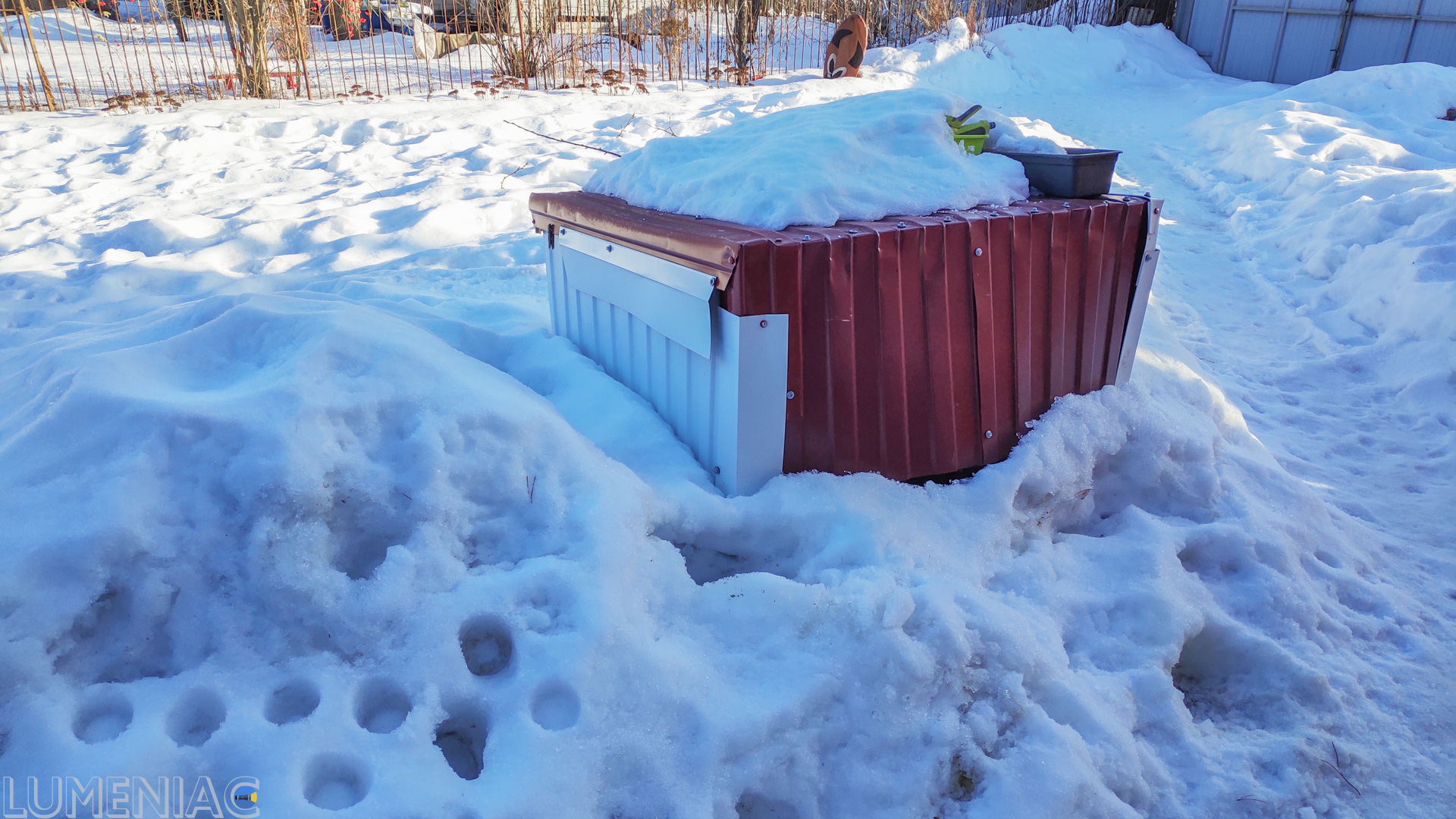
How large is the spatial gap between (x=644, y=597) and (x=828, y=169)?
1.32m

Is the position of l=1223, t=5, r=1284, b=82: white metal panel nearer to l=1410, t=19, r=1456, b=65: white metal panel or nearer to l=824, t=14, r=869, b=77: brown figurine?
l=1410, t=19, r=1456, b=65: white metal panel

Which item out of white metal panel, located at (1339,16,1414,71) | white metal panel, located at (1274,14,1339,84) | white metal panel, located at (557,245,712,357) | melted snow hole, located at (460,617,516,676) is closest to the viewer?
melted snow hole, located at (460,617,516,676)

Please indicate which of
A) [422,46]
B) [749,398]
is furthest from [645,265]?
[422,46]

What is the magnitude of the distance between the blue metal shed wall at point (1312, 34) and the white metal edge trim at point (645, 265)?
1286 centimetres

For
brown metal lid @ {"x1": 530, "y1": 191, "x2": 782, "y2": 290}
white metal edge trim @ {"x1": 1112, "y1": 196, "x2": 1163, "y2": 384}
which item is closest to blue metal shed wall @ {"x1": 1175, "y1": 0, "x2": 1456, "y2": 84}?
white metal edge trim @ {"x1": 1112, "y1": 196, "x2": 1163, "y2": 384}

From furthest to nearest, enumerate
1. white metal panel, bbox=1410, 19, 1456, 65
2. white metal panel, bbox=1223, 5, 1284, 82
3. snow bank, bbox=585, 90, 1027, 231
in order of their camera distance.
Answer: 1. white metal panel, bbox=1223, 5, 1284, 82
2. white metal panel, bbox=1410, 19, 1456, 65
3. snow bank, bbox=585, 90, 1027, 231

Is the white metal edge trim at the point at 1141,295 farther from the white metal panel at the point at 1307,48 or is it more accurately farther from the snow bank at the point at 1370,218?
the white metal panel at the point at 1307,48

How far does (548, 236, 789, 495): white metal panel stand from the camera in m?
2.01

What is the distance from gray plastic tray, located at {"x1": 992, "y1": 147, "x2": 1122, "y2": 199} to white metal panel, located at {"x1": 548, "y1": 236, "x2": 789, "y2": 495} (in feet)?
4.07

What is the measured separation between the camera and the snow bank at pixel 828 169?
7.32 ft

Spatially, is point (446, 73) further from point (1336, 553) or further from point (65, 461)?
point (1336, 553)

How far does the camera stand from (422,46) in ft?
39.7

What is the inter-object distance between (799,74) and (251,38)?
674cm

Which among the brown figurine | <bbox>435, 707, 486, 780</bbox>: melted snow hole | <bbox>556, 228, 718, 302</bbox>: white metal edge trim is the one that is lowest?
<bbox>435, 707, 486, 780</bbox>: melted snow hole
